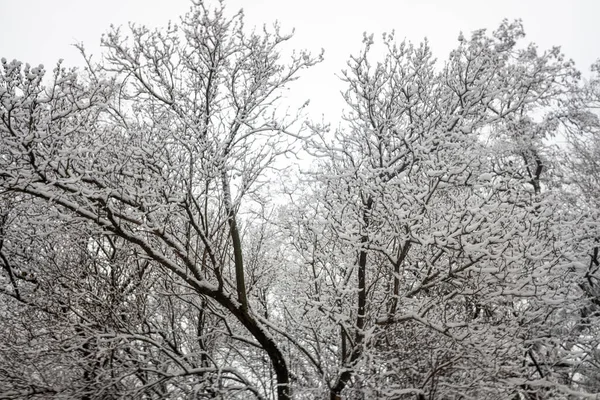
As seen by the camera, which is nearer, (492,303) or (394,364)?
(394,364)

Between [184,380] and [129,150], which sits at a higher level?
[129,150]

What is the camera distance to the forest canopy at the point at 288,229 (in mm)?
5289

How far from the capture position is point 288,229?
673 centimetres

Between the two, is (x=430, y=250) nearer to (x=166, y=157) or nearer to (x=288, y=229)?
(x=288, y=229)

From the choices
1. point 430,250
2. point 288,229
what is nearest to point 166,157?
point 288,229

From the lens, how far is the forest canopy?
5.29 meters

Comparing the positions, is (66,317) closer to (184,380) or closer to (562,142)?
(184,380)

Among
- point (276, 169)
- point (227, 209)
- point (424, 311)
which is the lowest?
point (424, 311)

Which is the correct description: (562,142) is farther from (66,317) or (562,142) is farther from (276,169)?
(66,317)

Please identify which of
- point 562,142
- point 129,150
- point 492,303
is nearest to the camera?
point 129,150

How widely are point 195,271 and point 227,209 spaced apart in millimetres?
974

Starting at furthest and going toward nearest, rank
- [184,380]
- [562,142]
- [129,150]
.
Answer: [562,142] → [184,380] → [129,150]

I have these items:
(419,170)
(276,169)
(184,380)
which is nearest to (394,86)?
(419,170)

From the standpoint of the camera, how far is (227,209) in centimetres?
630
